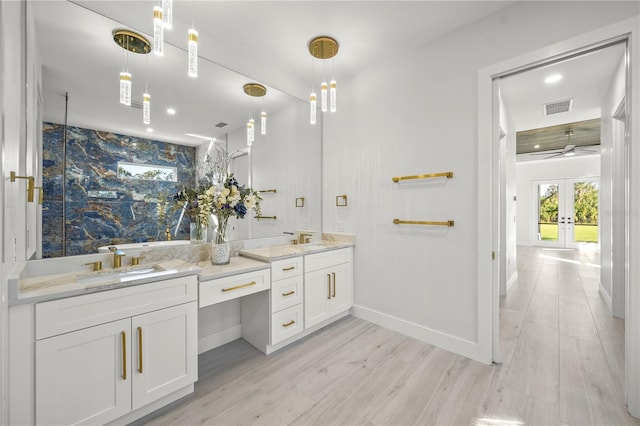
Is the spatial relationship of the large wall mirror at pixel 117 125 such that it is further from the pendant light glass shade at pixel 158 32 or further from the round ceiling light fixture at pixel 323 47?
the pendant light glass shade at pixel 158 32

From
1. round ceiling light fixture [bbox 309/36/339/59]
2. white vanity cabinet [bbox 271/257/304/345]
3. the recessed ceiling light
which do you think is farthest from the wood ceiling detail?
white vanity cabinet [bbox 271/257/304/345]

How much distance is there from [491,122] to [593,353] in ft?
7.07

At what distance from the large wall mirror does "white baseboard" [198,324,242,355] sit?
92cm

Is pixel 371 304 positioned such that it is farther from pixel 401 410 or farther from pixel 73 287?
pixel 73 287

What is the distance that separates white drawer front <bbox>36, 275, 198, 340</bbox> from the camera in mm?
1255

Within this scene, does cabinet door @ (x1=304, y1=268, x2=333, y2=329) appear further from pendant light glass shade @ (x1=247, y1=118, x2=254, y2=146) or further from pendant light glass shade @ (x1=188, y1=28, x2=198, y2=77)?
pendant light glass shade @ (x1=188, y1=28, x2=198, y2=77)

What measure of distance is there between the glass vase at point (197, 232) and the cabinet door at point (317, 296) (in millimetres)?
995

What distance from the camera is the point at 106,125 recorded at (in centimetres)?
184

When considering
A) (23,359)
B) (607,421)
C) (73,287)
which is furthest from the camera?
(607,421)

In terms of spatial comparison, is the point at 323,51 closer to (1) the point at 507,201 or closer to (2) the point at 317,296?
(2) the point at 317,296

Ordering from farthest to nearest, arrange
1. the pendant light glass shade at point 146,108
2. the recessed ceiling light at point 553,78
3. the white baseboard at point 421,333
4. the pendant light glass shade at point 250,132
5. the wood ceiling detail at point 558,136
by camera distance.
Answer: the wood ceiling detail at point 558,136, the recessed ceiling light at point 553,78, the pendant light glass shade at point 250,132, the white baseboard at point 421,333, the pendant light glass shade at point 146,108

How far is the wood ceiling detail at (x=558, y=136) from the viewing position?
5172 millimetres

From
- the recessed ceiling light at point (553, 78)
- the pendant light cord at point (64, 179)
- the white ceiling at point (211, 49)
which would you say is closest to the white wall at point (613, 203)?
the recessed ceiling light at point (553, 78)

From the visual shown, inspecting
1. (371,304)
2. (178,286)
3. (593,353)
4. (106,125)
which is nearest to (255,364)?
(178,286)
